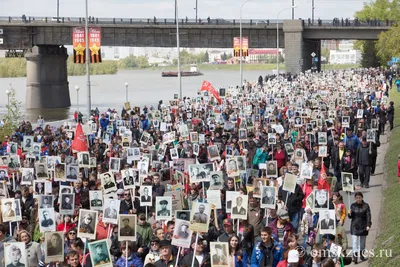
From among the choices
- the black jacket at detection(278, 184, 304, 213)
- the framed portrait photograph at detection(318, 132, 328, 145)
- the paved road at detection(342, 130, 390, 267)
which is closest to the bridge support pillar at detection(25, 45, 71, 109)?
the paved road at detection(342, 130, 390, 267)

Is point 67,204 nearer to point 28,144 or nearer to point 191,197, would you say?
point 191,197

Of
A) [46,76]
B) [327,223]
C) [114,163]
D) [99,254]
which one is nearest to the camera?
[99,254]

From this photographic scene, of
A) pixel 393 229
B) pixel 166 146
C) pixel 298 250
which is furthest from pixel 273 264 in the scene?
pixel 166 146

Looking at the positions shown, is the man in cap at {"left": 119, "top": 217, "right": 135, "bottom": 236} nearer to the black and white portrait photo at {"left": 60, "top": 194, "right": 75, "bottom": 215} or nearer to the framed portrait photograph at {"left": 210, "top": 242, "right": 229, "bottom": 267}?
the framed portrait photograph at {"left": 210, "top": 242, "right": 229, "bottom": 267}

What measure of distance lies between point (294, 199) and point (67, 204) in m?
4.30

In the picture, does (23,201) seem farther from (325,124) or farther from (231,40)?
(231,40)

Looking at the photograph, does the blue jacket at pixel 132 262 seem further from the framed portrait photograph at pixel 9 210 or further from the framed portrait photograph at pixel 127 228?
the framed portrait photograph at pixel 9 210

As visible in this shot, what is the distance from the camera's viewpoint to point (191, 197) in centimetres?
1844

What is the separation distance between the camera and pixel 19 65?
178m

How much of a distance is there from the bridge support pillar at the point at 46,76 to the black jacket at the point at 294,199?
72.5 metres

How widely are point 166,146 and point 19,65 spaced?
154589mm

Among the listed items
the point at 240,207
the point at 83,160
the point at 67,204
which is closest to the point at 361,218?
the point at 240,207

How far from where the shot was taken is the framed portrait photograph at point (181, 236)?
45.9 ft

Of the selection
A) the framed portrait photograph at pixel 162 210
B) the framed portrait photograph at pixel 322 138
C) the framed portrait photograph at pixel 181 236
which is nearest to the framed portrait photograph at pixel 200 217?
the framed portrait photograph at pixel 181 236
